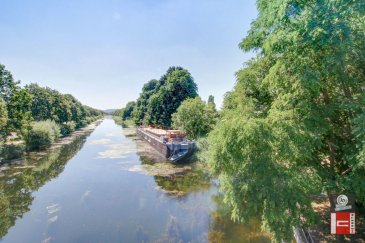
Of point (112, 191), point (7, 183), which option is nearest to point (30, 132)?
point (7, 183)

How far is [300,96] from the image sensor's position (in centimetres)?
962

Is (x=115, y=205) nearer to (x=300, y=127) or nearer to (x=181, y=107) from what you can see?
(x=300, y=127)

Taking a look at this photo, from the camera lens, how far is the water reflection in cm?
1812

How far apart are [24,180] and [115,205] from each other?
1280 cm

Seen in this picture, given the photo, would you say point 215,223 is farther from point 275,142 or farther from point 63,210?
point 63,210

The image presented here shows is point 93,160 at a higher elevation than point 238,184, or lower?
lower

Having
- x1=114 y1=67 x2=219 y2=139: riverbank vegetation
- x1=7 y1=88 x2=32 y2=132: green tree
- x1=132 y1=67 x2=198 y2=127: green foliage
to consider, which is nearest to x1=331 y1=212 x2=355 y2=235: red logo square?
x1=114 y1=67 x2=219 y2=139: riverbank vegetation

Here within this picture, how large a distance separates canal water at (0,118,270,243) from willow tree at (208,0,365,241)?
18.2ft

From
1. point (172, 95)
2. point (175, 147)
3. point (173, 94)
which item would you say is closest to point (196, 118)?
point (175, 147)

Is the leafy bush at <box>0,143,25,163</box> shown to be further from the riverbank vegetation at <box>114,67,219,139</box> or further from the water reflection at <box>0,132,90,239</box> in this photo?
the riverbank vegetation at <box>114,67,219,139</box>

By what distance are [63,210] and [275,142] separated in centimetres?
1675

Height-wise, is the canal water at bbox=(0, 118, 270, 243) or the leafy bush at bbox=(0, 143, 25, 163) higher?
the leafy bush at bbox=(0, 143, 25, 163)

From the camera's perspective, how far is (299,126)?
929cm

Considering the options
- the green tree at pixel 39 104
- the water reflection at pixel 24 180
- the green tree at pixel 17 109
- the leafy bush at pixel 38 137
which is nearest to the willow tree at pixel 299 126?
the water reflection at pixel 24 180
